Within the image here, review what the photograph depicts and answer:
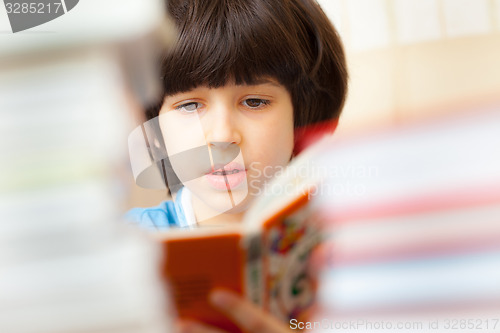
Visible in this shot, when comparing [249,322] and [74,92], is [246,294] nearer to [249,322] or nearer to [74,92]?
[249,322]

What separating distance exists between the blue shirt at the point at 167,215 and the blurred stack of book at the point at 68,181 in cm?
8

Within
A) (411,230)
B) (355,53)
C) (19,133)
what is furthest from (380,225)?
(19,133)

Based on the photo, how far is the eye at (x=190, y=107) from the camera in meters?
0.79

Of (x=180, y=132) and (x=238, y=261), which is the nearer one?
(x=238, y=261)

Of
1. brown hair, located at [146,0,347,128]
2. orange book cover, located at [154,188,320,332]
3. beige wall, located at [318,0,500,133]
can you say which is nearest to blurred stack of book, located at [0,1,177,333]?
brown hair, located at [146,0,347,128]

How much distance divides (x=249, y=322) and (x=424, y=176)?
706 millimetres

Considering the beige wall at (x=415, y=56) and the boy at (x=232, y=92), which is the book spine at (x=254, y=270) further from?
the beige wall at (x=415, y=56)

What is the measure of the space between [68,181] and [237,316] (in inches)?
14.8

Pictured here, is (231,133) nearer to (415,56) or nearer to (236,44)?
(236,44)

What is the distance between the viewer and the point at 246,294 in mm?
521

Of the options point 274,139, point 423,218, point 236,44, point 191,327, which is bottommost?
point 191,327

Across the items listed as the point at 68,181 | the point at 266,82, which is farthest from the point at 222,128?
the point at 68,181

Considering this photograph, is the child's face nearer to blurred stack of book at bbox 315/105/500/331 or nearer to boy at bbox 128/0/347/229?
boy at bbox 128/0/347/229

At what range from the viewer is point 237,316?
52cm
